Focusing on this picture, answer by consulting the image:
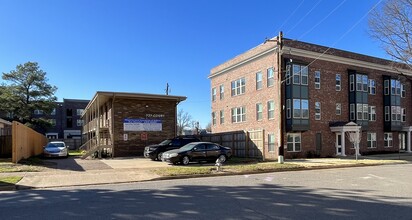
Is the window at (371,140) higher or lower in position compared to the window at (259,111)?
lower

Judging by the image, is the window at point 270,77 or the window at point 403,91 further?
the window at point 403,91

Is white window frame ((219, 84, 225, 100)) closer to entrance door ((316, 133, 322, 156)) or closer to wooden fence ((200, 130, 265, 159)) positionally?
wooden fence ((200, 130, 265, 159))

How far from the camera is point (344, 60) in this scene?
33.8 metres

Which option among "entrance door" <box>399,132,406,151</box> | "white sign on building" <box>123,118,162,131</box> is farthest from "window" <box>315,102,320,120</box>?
"entrance door" <box>399,132,406,151</box>

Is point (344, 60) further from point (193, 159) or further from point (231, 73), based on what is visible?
point (193, 159)

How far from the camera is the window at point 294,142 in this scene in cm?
3056

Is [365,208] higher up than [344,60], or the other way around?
[344,60]

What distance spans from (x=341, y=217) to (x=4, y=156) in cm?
2447

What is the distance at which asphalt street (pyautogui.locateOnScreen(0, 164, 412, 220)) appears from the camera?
25.3ft

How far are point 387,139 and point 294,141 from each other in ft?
44.9

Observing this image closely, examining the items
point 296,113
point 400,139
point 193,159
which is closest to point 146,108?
point 193,159

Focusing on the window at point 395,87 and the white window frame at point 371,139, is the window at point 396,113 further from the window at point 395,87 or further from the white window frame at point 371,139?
the white window frame at point 371,139

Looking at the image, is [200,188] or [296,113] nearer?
[200,188]

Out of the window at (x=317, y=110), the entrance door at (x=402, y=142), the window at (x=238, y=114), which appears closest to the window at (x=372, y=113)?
the entrance door at (x=402, y=142)
